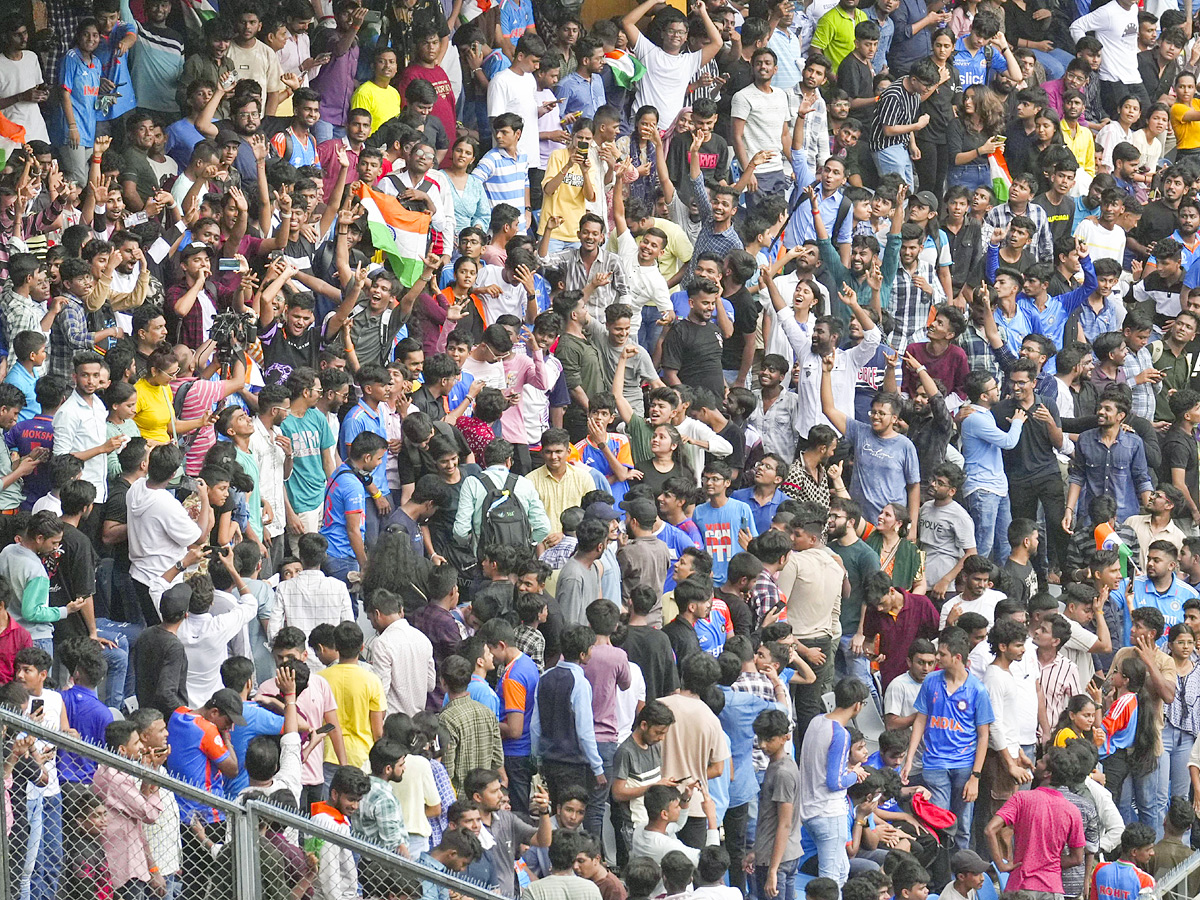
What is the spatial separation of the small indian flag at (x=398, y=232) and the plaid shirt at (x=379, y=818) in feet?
16.5

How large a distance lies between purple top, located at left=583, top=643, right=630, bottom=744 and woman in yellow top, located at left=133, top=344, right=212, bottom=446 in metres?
2.65

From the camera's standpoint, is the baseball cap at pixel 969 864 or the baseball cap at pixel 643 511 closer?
the baseball cap at pixel 969 864

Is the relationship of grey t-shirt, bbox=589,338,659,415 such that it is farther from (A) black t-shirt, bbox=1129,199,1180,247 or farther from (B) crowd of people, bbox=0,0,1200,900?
(A) black t-shirt, bbox=1129,199,1180,247

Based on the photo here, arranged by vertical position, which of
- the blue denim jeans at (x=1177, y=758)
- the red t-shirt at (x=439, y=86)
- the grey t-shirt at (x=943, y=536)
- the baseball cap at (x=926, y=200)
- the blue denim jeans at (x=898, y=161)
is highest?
the blue denim jeans at (x=898, y=161)

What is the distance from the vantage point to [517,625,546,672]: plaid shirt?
11.0 meters

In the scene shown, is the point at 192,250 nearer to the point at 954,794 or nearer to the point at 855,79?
the point at 954,794

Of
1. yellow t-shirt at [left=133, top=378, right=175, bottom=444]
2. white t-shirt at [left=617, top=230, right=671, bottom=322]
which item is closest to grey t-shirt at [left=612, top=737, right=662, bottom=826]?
yellow t-shirt at [left=133, top=378, right=175, bottom=444]

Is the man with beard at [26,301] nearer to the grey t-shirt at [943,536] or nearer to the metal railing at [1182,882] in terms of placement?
the grey t-shirt at [943,536]

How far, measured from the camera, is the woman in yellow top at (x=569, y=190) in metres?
14.6

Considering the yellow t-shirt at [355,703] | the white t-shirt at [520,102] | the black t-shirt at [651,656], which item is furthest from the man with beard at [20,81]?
the black t-shirt at [651,656]

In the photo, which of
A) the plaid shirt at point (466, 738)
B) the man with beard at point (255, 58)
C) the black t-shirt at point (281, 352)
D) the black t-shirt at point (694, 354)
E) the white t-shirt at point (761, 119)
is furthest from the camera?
the white t-shirt at point (761, 119)

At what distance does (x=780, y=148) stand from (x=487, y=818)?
305 inches

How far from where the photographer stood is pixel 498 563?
37.2 ft

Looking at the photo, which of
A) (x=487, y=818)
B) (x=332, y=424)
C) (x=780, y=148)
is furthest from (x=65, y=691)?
(x=780, y=148)
